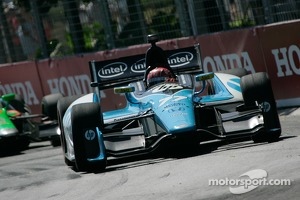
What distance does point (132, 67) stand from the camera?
13789mm

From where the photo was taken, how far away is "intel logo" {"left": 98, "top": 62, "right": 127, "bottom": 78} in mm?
13648

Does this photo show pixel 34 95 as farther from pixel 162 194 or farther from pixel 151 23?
pixel 162 194

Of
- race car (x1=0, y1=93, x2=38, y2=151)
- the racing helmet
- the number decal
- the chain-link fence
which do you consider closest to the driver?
the racing helmet

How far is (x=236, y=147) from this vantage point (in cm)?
1186

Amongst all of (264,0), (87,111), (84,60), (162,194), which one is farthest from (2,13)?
(162,194)

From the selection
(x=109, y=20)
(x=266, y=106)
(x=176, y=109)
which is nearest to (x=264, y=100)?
(x=266, y=106)

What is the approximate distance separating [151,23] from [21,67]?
3467 mm

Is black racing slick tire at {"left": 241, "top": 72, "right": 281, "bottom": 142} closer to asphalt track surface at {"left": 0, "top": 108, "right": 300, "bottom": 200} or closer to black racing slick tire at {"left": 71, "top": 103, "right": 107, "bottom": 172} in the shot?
asphalt track surface at {"left": 0, "top": 108, "right": 300, "bottom": 200}

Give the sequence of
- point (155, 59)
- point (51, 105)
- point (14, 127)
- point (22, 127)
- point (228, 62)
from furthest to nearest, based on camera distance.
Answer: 1. point (22, 127)
2. point (228, 62)
3. point (51, 105)
4. point (14, 127)
5. point (155, 59)

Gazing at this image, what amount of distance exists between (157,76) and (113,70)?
33.3 inches

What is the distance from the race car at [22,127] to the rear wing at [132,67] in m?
3.09

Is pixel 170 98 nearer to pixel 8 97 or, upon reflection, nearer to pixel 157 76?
pixel 157 76

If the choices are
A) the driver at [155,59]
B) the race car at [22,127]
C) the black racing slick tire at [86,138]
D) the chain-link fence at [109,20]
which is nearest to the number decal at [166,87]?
the driver at [155,59]

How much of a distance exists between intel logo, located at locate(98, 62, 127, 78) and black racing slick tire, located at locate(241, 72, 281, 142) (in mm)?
2318
